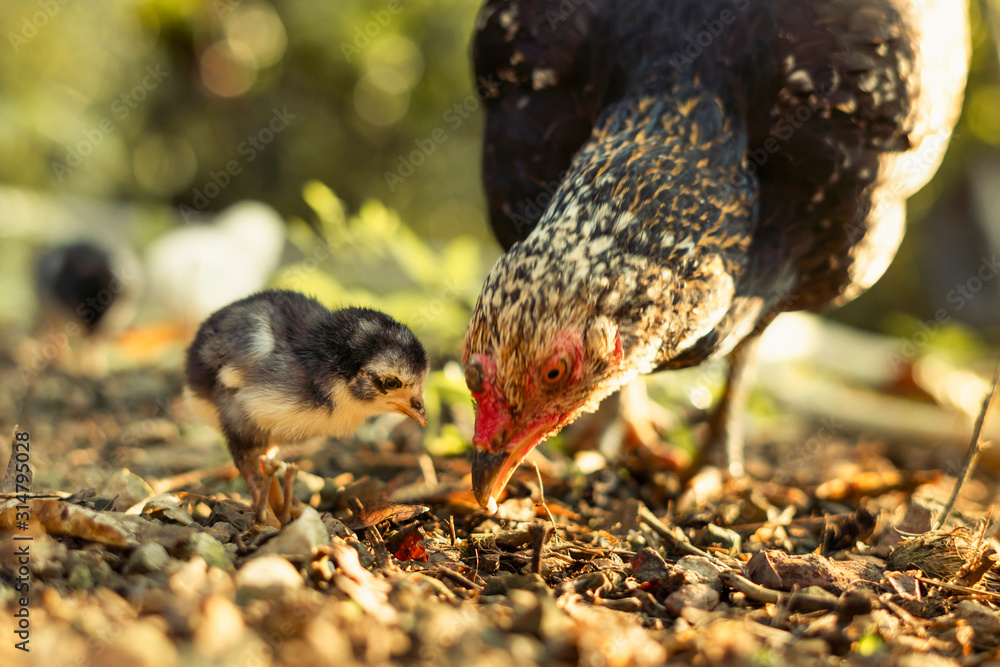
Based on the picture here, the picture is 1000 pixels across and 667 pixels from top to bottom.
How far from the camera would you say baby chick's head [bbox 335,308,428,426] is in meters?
2.34

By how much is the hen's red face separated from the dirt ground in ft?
0.56

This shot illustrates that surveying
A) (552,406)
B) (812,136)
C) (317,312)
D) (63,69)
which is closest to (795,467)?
(812,136)

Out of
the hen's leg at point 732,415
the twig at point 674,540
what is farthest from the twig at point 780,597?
the hen's leg at point 732,415

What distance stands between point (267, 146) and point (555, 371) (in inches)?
314

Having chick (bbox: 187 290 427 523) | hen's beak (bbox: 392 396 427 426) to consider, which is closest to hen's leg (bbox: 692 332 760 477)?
hen's beak (bbox: 392 396 427 426)

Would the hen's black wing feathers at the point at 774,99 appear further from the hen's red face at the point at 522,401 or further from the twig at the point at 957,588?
the twig at the point at 957,588

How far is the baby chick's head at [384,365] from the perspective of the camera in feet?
7.68

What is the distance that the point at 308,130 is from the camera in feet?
30.5

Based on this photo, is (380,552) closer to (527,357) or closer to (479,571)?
(479,571)

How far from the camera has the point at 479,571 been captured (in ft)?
6.84

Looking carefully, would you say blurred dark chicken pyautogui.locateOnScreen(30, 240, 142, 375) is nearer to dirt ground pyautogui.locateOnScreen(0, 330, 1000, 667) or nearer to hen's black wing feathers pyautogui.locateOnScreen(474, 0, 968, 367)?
dirt ground pyautogui.locateOnScreen(0, 330, 1000, 667)

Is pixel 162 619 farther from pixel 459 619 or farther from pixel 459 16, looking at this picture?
pixel 459 16

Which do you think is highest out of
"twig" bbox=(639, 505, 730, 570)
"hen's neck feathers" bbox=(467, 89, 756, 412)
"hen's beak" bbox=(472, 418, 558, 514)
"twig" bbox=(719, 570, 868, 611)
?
"hen's neck feathers" bbox=(467, 89, 756, 412)

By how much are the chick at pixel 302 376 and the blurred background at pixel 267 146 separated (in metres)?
4.20
